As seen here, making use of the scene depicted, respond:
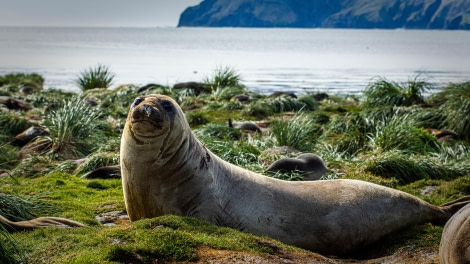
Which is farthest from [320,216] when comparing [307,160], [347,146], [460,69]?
[460,69]

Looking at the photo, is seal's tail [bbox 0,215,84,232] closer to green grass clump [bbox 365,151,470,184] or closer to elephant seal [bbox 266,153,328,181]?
elephant seal [bbox 266,153,328,181]

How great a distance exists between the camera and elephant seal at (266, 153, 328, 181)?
10500 millimetres

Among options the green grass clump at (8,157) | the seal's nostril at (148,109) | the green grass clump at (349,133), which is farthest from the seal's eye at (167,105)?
the green grass clump at (349,133)

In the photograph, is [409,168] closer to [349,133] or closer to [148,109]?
[349,133]

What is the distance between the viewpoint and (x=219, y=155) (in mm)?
11586

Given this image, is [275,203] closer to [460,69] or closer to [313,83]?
[313,83]

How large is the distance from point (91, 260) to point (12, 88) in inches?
1012

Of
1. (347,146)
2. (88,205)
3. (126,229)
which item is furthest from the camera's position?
(347,146)

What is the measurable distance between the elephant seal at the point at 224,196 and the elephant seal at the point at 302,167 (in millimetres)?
3036

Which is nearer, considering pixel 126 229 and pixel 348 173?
pixel 126 229

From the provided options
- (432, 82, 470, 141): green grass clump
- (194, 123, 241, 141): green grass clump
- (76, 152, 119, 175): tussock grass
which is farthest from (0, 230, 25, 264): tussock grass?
(432, 82, 470, 141): green grass clump

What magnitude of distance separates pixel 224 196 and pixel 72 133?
771 cm

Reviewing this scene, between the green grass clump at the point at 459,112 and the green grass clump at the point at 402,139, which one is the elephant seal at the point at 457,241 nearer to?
the green grass clump at the point at 402,139

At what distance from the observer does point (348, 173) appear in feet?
36.9
